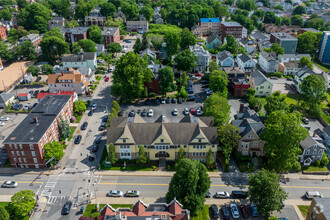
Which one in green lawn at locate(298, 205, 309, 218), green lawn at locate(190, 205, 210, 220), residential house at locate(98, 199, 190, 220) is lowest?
green lawn at locate(298, 205, 309, 218)

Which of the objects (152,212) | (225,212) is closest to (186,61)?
(225,212)

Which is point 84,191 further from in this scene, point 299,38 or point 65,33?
point 299,38

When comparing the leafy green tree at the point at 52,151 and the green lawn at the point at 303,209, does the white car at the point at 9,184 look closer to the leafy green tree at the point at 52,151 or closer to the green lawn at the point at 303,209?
the leafy green tree at the point at 52,151

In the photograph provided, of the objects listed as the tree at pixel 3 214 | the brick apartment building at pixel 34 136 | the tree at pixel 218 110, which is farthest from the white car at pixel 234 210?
the brick apartment building at pixel 34 136

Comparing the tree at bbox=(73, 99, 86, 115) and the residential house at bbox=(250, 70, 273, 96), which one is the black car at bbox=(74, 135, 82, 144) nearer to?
the tree at bbox=(73, 99, 86, 115)

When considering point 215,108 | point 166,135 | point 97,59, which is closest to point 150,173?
point 166,135

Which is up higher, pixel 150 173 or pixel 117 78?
pixel 117 78

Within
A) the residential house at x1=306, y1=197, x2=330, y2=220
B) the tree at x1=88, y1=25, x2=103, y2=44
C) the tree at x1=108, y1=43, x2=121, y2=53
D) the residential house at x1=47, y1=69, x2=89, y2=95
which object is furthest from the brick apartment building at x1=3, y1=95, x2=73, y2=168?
the tree at x1=88, y1=25, x2=103, y2=44
